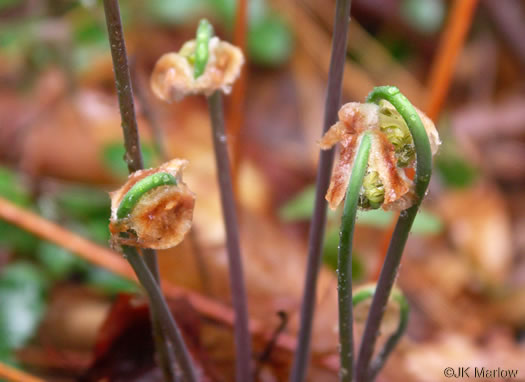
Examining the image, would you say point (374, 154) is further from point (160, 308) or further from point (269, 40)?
point (269, 40)

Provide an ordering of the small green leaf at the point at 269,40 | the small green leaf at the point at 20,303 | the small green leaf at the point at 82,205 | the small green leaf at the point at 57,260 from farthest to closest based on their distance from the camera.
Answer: the small green leaf at the point at 269,40 → the small green leaf at the point at 82,205 → the small green leaf at the point at 57,260 → the small green leaf at the point at 20,303

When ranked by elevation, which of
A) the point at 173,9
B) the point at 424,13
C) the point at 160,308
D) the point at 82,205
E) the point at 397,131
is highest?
the point at 424,13

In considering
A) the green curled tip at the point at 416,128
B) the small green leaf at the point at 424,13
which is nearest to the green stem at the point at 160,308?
the green curled tip at the point at 416,128

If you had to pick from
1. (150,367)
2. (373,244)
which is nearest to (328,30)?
(373,244)

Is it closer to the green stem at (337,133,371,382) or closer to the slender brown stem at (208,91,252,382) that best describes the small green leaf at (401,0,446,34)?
the slender brown stem at (208,91,252,382)

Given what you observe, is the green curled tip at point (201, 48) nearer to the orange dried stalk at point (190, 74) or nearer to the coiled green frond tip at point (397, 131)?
the orange dried stalk at point (190, 74)

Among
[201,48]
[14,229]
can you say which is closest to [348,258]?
[201,48]

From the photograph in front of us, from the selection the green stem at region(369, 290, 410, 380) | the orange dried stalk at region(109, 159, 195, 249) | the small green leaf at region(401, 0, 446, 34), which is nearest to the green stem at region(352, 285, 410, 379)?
the green stem at region(369, 290, 410, 380)
